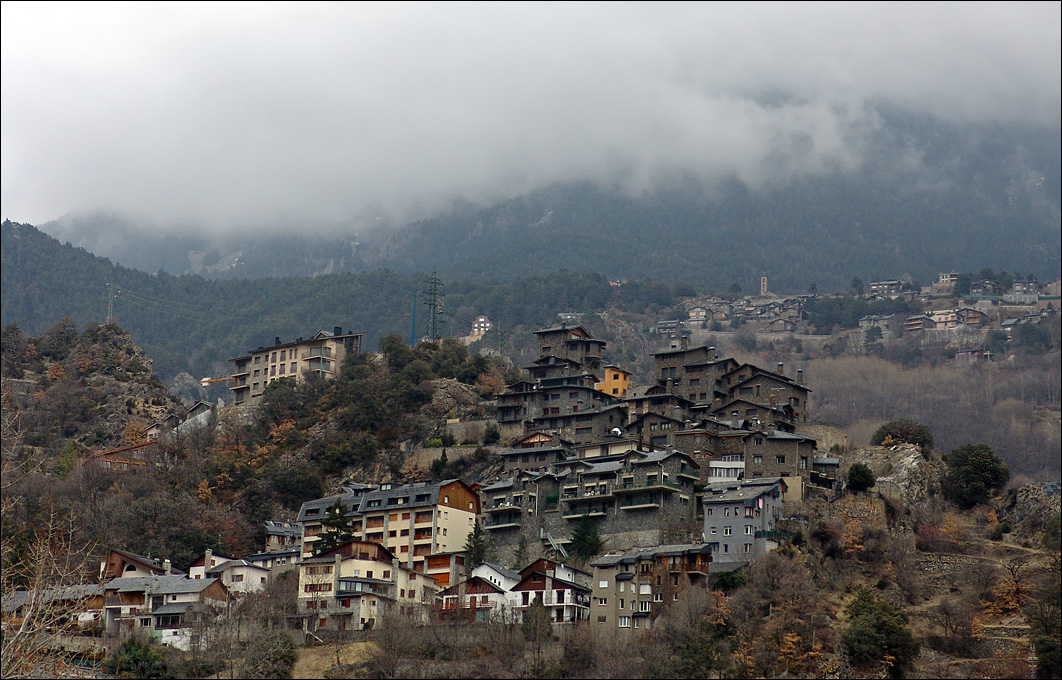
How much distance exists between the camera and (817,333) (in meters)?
194

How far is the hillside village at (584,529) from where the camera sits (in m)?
68.4

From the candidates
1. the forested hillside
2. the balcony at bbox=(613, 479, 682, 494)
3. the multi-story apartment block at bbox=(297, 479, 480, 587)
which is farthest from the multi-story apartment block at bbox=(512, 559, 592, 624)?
the forested hillside

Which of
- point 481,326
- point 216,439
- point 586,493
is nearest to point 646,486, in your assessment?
point 586,493

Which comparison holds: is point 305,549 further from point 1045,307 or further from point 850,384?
point 1045,307

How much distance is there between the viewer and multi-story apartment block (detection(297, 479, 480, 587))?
77.4 metres

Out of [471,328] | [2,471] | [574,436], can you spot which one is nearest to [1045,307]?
[471,328]

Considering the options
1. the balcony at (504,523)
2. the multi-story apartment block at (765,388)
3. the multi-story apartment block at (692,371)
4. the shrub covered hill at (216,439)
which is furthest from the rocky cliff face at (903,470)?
the shrub covered hill at (216,439)

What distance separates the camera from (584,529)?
75.0 m

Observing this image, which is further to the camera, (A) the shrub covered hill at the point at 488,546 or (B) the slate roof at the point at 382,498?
(B) the slate roof at the point at 382,498

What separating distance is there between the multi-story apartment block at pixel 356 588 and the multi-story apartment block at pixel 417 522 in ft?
7.90

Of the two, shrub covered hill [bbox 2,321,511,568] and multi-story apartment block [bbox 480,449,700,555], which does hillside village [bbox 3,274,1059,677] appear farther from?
shrub covered hill [bbox 2,321,511,568]

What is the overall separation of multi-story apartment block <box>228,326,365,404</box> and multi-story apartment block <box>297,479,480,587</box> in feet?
93.9

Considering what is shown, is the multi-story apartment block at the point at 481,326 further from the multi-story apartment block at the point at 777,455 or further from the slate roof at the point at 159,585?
the slate roof at the point at 159,585

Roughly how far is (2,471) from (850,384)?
145 m
